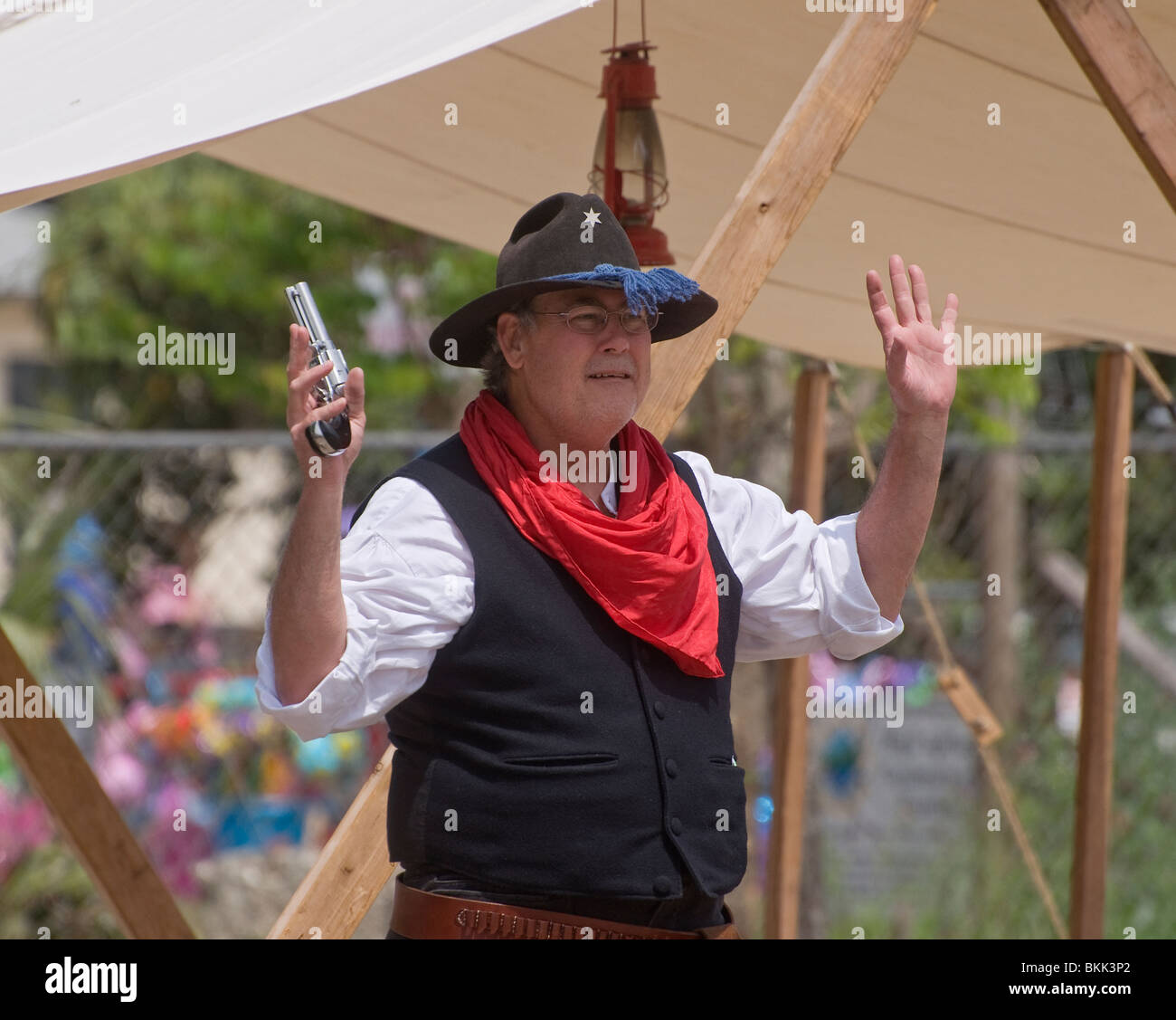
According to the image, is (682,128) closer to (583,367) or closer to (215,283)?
(583,367)

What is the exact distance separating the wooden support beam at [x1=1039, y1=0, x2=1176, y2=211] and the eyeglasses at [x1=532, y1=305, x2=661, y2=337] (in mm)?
791

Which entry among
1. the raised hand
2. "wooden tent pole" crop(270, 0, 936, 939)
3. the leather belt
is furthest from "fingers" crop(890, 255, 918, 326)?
the leather belt

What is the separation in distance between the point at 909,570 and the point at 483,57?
5.60 feet

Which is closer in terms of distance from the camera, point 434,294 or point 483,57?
point 483,57

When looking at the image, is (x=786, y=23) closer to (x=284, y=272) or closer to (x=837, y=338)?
(x=837, y=338)

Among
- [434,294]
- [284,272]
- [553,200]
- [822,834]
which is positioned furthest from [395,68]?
[284,272]

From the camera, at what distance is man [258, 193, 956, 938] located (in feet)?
6.44

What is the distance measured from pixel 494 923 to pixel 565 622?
40 cm

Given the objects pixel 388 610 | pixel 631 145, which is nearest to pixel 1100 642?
pixel 631 145

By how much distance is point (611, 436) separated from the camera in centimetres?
212

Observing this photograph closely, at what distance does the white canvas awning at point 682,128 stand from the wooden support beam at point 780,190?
2.9 inches

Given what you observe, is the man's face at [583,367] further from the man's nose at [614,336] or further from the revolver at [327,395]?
the revolver at [327,395]
